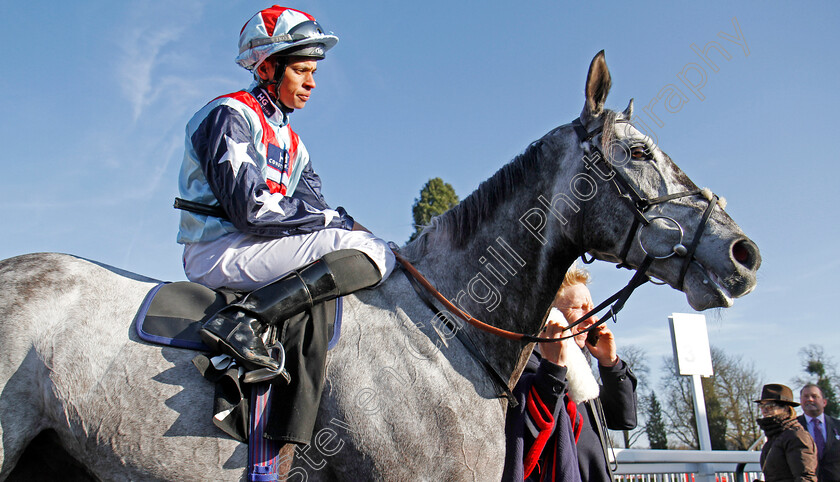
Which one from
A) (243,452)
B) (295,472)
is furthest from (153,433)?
(295,472)

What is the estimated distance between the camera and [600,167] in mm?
3094

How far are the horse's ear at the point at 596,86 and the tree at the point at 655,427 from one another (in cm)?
3604

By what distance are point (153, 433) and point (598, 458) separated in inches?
116

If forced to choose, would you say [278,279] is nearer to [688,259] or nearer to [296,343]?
[296,343]

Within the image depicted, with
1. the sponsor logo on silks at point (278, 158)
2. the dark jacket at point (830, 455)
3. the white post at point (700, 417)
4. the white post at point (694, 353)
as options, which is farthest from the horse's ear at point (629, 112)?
the white post at point (700, 417)

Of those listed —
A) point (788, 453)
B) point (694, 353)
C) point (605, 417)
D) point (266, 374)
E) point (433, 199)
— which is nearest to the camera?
point (266, 374)

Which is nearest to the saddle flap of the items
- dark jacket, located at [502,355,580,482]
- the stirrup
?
the stirrup

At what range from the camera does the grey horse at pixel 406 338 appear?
2.64 metres

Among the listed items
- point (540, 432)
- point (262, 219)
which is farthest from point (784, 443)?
point (262, 219)

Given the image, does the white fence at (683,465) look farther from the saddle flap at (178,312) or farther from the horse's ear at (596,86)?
the saddle flap at (178,312)

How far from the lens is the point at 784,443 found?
7480 mm

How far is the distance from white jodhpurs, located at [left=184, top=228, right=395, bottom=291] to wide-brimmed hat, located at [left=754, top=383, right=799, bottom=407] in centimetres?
714

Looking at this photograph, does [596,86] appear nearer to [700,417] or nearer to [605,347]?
[605,347]

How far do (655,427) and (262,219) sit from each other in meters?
37.5
